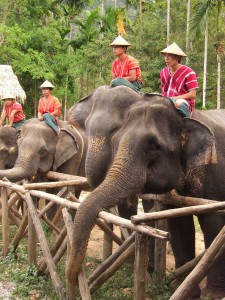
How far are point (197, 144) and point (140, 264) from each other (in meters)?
1.21

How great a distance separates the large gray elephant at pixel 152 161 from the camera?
3871 millimetres

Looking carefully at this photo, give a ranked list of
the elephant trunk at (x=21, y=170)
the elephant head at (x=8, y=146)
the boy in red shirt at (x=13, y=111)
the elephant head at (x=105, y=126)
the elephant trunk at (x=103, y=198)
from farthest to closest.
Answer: the boy in red shirt at (x=13, y=111), the elephant head at (x=8, y=146), the elephant trunk at (x=21, y=170), the elephant head at (x=105, y=126), the elephant trunk at (x=103, y=198)

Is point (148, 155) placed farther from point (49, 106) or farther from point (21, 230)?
point (49, 106)

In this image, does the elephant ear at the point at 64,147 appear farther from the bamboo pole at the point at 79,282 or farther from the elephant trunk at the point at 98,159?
the bamboo pole at the point at 79,282

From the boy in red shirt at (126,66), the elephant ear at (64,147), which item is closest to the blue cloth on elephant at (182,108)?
the boy in red shirt at (126,66)

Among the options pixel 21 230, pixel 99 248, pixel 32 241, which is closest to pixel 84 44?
pixel 99 248

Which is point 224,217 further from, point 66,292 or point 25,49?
point 25,49

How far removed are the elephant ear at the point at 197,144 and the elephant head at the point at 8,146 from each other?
520 centimetres

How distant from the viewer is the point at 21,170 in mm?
7426

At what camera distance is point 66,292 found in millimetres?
4875

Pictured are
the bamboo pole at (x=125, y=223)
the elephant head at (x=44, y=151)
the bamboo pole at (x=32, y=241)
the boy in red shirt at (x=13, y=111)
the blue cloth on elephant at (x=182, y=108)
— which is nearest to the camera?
the bamboo pole at (x=125, y=223)

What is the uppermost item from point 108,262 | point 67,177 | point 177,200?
point 177,200

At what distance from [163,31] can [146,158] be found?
19897mm

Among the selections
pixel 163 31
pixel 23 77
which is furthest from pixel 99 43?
pixel 23 77
